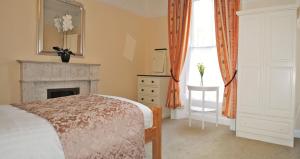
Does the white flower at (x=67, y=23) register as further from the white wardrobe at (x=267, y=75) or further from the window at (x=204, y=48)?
the white wardrobe at (x=267, y=75)

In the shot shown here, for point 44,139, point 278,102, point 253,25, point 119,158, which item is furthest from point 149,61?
point 44,139

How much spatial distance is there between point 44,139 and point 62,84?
2562 millimetres

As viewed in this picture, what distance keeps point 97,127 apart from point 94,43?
296cm

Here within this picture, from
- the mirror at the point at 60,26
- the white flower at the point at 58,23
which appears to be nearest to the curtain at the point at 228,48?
the mirror at the point at 60,26

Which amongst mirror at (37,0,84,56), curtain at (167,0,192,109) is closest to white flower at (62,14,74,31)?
mirror at (37,0,84,56)

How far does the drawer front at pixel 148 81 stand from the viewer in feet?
15.1

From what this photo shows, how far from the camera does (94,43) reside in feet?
13.9

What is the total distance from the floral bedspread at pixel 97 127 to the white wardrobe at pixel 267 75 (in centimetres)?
216

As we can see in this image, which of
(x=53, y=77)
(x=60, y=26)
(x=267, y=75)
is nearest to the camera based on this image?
(x=267, y=75)

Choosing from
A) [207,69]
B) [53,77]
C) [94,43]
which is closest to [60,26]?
[94,43]

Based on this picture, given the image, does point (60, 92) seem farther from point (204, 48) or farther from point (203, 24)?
point (203, 24)

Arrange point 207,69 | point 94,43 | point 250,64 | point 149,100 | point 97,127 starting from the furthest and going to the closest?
point 149,100 < point 207,69 < point 94,43 < point 250,64 < point 97,127

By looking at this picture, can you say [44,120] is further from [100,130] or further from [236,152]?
[236,152]

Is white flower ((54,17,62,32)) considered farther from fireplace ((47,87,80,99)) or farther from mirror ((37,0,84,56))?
fireplace ((47,87,80,99))
